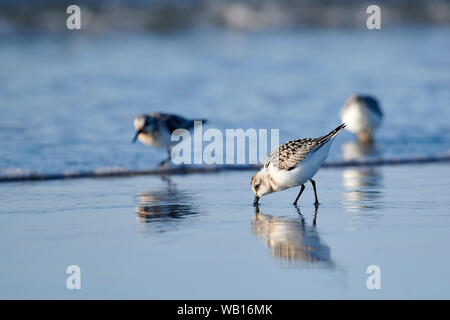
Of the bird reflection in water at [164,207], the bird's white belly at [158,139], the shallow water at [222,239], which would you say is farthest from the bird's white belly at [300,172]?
the bird's white belly at [158,139]

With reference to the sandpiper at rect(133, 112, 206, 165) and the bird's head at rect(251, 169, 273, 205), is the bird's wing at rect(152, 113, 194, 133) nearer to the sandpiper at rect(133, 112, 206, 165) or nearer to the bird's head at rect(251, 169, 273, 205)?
the sandpiper at rect(133, 112, 206, 165)

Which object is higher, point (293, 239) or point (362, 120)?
point (362, 120)

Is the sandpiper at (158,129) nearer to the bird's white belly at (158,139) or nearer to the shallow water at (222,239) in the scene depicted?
the bird's white belly at (158,139)

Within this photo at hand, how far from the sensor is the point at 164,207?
8.33 m

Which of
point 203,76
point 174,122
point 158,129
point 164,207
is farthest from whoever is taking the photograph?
point 203,76

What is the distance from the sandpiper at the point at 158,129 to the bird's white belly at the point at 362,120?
247 cm

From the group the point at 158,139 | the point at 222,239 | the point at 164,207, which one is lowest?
the point at 222,239

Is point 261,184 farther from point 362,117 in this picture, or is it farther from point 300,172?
point 362,117

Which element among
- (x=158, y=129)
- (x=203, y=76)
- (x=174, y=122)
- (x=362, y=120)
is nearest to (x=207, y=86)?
(x=203, y=76)

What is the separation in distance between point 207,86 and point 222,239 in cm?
985

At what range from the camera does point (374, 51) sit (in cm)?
2102

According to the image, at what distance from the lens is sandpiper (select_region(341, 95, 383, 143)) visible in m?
12.4

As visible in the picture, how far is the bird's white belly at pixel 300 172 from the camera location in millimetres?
7930

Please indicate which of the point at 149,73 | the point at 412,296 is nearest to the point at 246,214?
the point at 412,296
